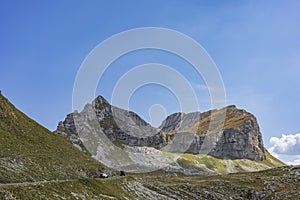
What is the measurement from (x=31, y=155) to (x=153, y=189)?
37.1 m

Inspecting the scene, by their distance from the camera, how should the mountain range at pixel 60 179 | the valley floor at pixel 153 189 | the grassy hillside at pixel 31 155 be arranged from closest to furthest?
the valley floor at pixel 153 189 → the mountain range at pixel 60 179 → the grassy hillside at pixel 31 155

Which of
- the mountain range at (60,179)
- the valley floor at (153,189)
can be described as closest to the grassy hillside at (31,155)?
the mountain range at (60,179)

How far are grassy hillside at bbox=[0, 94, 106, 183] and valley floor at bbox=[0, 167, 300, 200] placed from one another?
46.1 ft

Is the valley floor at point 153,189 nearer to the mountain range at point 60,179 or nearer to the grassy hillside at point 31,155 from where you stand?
the mountain range at point 60,179

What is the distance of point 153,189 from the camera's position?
102 meters

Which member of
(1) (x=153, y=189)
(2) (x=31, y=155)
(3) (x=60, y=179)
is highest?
(2) (x=31, y=155)

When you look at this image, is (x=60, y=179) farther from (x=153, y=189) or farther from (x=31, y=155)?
(x=153, y=189)

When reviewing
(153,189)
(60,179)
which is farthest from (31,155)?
(153,189)

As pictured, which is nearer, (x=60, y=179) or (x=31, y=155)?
(x=60, y=179)

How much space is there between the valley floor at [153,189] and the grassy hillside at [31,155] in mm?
14038

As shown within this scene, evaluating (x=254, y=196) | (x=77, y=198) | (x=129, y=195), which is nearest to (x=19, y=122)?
(x=129, y=195)

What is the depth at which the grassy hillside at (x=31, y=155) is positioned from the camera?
76.1 m

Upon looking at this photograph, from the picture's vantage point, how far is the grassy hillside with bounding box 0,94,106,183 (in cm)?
7612

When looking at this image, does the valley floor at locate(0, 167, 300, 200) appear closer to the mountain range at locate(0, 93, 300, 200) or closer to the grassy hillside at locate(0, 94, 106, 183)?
the mountain range at locate(0, 93, 300, 200)
